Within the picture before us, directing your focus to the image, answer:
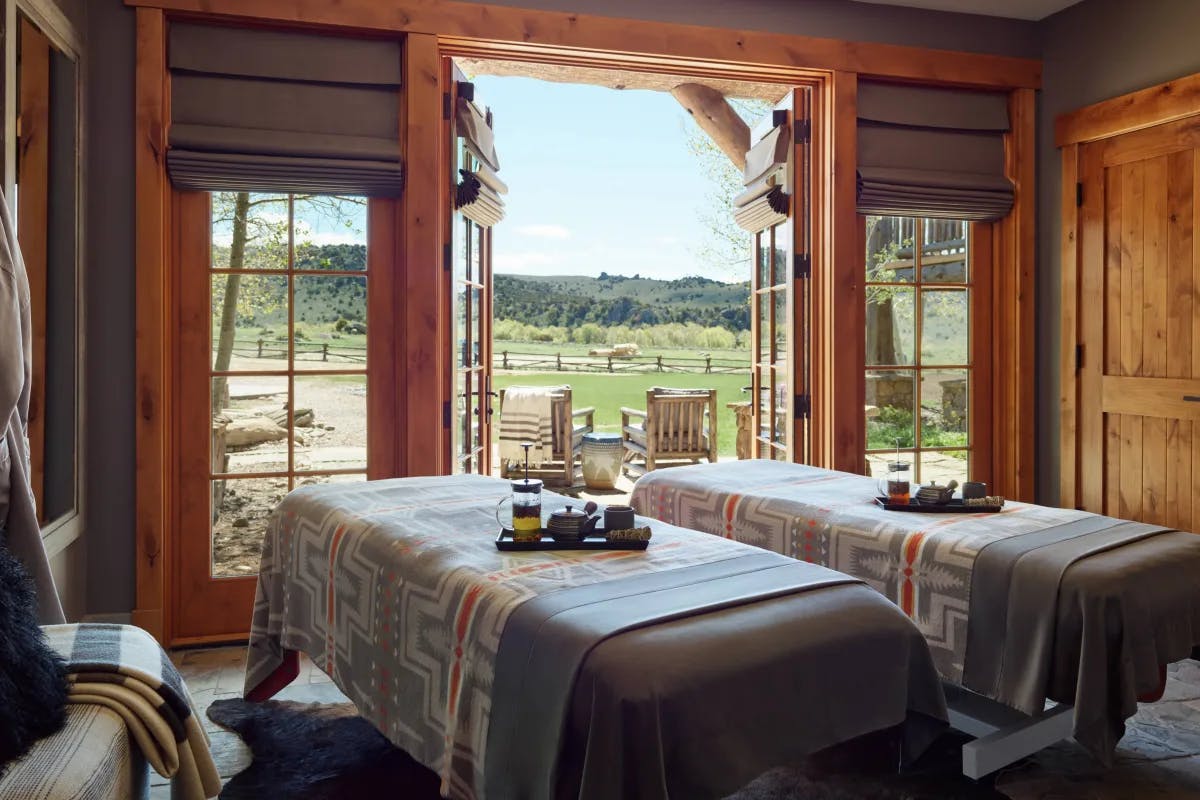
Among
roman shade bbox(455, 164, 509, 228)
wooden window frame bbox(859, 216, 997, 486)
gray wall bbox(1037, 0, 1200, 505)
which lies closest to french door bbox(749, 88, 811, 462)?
wooden window frame bbox(859, 216, 997, 486)

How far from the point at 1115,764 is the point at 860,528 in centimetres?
88

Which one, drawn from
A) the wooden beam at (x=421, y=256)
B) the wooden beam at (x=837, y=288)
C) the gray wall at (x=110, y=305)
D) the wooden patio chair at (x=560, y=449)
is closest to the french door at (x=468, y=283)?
the wooden beam at (x=421, y=256)

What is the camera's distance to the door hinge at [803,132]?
4.10 m

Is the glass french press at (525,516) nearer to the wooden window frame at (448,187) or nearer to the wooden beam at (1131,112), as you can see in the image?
the wooden window frame at (448,187)

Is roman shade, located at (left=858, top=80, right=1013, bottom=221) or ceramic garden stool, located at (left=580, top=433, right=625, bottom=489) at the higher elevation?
roman shade, located at (left=858, top=80, right=1013, bottom=221)

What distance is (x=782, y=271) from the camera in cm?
429

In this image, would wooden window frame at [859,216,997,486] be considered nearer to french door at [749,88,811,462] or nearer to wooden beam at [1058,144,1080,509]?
wooden beam at [1058,144,1080,509]

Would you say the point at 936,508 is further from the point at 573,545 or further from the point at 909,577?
the point at 573,545

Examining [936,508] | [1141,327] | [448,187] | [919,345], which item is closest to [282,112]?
[448,187]

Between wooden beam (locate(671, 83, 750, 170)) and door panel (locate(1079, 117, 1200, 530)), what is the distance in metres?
2.20

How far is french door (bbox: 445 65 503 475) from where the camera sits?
3.71 meters

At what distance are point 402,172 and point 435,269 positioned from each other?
40cm

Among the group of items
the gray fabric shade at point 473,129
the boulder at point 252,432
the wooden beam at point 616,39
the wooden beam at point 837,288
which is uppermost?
the wooden beam at point 616,39

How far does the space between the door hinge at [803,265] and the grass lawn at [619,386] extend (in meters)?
9.32
